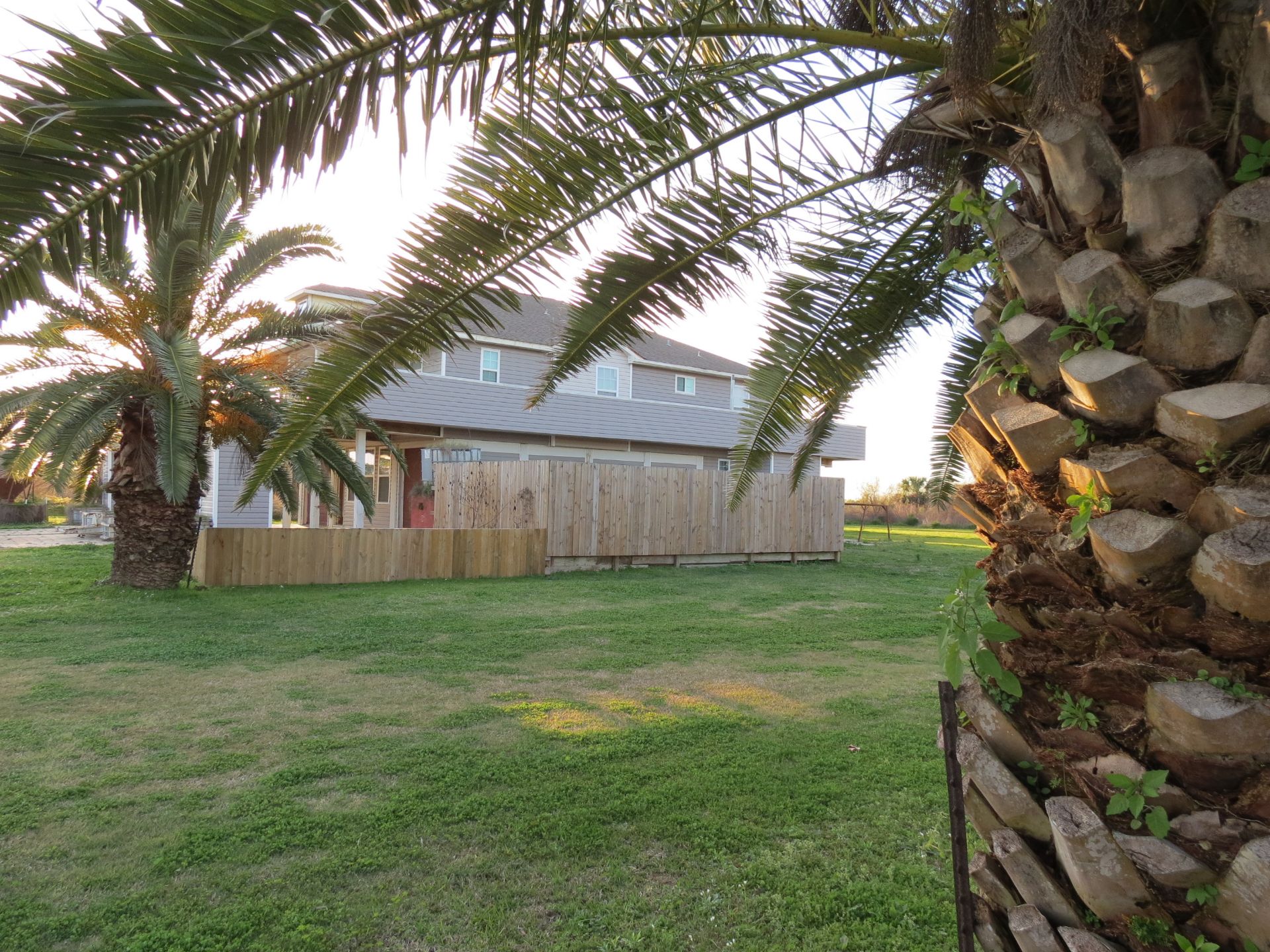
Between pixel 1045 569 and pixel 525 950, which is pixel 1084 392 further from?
pixel 525 950

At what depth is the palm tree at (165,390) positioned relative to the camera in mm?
10727

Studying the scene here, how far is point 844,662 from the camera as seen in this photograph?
8.15 metres

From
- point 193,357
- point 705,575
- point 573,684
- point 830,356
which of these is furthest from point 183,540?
point 830,356

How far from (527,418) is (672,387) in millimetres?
5070

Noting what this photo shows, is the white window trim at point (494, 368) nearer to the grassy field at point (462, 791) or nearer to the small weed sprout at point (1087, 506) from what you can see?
the grassy field at point (462, 791)

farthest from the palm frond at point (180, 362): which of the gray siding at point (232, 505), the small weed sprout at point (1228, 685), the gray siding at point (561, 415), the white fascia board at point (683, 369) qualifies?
the white fascia board at point (683, 369)

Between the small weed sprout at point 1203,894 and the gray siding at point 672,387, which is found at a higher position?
the gray siding at point 672,387

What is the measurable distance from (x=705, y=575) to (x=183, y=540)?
886cm

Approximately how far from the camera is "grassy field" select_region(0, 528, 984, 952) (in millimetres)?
3166

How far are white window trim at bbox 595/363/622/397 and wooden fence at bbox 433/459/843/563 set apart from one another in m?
6.30

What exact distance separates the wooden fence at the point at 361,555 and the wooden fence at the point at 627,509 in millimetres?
823

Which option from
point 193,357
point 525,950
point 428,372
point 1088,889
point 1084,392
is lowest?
point 525,950

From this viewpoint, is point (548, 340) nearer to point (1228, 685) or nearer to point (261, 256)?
point (261, 256)

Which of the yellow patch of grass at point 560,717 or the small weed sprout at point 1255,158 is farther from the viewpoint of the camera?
the yellow patch of grass at point 560,717
